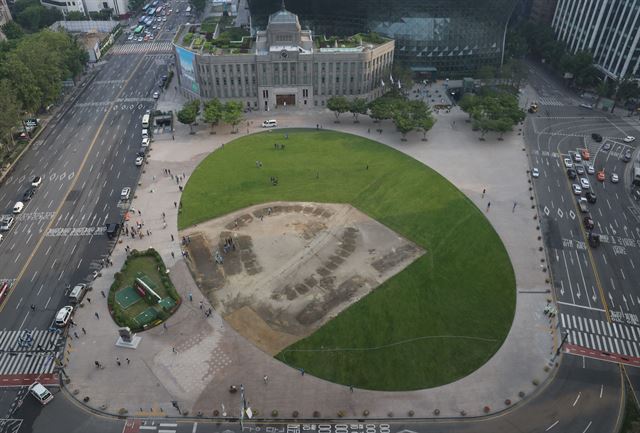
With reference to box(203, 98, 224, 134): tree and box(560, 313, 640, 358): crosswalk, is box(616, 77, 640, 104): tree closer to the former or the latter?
box(560, 313, 640, 358): crosswalk

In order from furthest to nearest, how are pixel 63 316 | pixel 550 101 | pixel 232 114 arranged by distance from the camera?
1. pixel 550 101
2. pixel 232 114
3. pixel 63 316

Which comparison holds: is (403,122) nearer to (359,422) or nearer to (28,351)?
(359,422)

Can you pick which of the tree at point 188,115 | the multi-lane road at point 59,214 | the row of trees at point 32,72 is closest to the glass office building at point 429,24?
the tree at point 188,115

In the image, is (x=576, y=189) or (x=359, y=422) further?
(x=576, y=189)

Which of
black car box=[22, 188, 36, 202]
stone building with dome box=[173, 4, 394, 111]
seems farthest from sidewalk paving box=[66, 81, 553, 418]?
stone building with dome box=[173, 4, 394, 111]

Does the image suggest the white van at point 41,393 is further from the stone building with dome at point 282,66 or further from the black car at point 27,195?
the stone building with dome at point 282,66

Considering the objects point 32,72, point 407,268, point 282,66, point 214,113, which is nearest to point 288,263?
point 407,268
